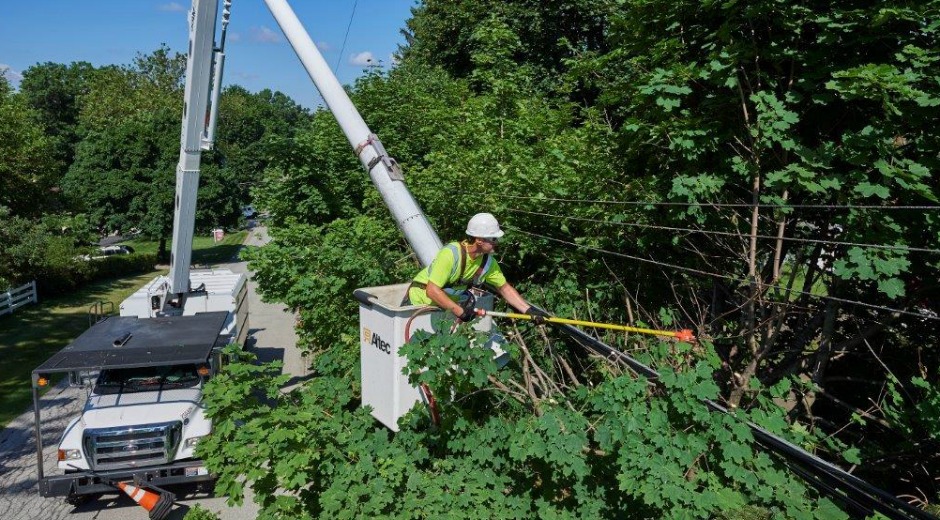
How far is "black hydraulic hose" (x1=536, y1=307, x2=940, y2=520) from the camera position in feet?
10.3

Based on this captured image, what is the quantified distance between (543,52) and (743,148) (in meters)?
15.2

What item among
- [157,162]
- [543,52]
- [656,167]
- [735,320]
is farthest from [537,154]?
[157,162]

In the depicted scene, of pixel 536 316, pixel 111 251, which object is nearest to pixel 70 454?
pixel 536 316

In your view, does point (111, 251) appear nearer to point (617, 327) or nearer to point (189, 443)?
point (189, 443)

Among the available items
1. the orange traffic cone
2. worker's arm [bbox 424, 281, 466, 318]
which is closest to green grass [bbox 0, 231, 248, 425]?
the orange traffic cone

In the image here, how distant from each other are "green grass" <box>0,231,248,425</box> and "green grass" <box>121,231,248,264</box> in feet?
17.7

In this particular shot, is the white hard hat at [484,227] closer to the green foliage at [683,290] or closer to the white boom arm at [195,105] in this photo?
the green foliage at [683,290]

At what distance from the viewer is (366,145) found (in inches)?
273

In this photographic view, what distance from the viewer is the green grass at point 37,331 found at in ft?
43.2

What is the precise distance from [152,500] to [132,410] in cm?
130

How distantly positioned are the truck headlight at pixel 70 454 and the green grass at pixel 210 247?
95.0 feet

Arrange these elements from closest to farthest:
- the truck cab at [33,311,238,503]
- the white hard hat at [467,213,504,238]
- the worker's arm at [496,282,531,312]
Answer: the white hard hat at [467,213,504,238], the worker's arm at [496,282,531,312], the truck cab at [33,311,238,503]

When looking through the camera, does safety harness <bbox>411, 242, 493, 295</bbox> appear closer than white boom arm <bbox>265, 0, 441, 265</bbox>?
Yes

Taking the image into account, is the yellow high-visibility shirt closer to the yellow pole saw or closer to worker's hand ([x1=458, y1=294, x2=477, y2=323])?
worker's hand ([x1=458, y1=294, x2=477, y2=323])
